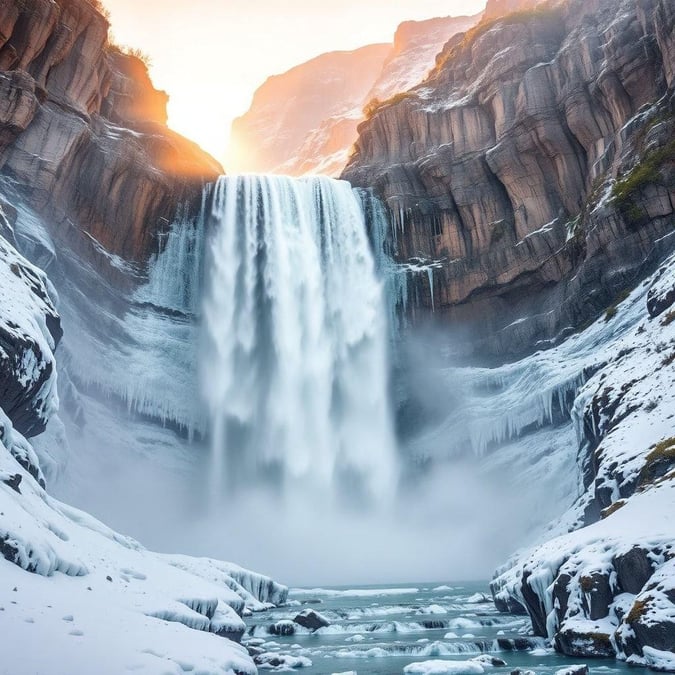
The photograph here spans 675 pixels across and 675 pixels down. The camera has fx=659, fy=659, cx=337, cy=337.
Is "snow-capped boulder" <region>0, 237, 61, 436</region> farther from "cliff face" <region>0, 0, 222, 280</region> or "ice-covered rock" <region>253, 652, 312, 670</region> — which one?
"cliff face" <region>0, 0, 222, 280</region>

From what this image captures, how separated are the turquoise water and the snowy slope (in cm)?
76

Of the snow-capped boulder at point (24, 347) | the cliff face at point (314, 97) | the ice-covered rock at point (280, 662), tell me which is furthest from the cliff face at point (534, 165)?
the cliff face at point (314, 97)

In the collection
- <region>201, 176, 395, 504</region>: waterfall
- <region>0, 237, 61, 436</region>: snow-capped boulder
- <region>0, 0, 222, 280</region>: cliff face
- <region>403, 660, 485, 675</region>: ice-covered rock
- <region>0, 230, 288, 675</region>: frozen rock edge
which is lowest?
<region>403, 660, 485, 675</region>: ice-covered rock

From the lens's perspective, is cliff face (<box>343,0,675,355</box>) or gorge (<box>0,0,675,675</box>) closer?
gorge (<box>0,0,675,675</box>)

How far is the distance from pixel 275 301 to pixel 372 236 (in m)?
10.6

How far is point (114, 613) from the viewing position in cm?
1278

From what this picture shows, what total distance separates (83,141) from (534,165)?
112ft

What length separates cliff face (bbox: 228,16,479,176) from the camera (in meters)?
139

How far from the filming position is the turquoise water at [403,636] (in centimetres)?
1708

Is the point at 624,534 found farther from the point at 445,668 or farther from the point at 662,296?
the point at 662,296

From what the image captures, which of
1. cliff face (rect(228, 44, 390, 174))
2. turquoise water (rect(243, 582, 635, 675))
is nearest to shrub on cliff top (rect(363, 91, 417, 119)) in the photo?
turquoise water (rect(243, 582, 635, 675))

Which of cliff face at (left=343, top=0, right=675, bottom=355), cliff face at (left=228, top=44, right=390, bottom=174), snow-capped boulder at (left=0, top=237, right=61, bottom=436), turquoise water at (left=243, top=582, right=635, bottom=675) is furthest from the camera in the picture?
cliff face at (left=228, top=44, right=390, bottom=174)

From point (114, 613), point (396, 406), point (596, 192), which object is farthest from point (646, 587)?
point (396, 406)

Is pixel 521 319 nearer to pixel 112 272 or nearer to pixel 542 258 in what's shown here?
pixel 542 258
